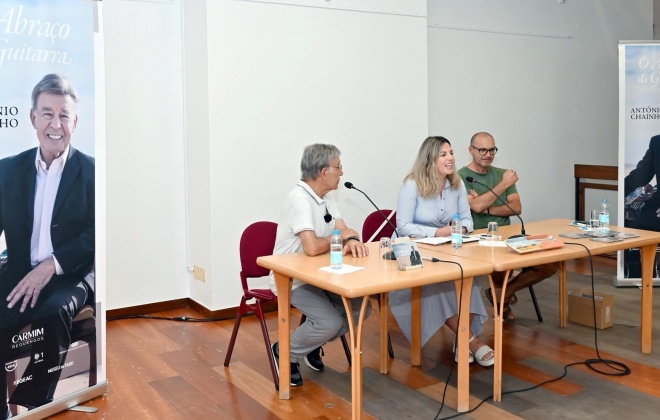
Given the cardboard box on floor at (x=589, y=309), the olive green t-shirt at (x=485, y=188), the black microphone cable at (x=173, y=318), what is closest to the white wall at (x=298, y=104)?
the black microphone cable at (x=173, y=318)

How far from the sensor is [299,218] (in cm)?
347

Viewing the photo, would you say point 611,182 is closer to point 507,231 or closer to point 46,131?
point 507,231

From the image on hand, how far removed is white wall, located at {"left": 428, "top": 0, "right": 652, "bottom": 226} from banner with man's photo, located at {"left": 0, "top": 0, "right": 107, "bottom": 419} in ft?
12.0

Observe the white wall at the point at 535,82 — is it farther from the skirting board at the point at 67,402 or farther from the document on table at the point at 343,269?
the skirting board at the point at 67,402

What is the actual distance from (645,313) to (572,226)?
68 cm

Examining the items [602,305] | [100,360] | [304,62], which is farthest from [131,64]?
[602,305]

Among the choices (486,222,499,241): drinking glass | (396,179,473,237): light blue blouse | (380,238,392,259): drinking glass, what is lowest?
(380,238,392,259): drinking glass

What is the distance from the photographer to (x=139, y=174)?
5.00 meters

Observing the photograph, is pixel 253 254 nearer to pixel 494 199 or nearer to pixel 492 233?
pixel 492 233

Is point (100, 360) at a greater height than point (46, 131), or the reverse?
point (46, 131)

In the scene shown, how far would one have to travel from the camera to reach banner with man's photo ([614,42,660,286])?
5.61 meters

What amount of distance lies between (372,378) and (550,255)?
1141mm

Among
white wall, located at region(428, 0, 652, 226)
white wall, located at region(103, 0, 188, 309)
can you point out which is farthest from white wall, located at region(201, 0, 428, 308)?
white wall, located at region(428, 0, 652, 226)

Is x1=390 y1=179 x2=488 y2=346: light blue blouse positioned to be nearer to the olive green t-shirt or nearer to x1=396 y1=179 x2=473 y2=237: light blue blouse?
x1=396 y1=179 x2=473 y2=237: light blue blouse
